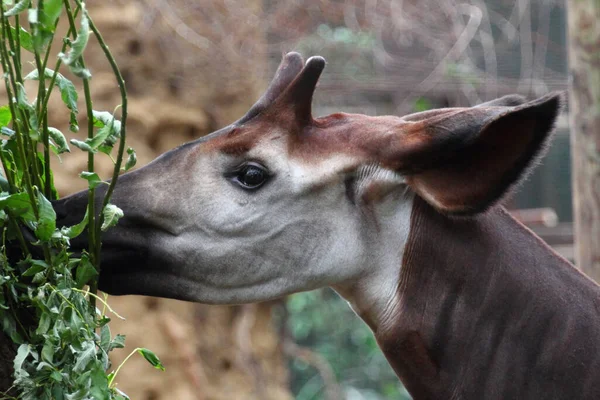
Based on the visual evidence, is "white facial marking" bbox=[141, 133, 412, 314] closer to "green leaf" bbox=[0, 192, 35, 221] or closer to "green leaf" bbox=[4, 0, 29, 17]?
"green leaf" bbox=[0, 192, 35, 221]

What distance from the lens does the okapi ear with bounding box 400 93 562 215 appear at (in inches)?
79.1

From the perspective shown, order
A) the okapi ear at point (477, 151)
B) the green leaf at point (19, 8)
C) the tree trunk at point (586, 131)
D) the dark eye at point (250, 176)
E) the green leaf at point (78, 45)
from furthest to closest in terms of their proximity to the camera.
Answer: the tree trunk at point (586, 131) < the dark eye at point (250, 176) < the okapi ear at point (477, 151) < the green leaf at point (19, 8) < the green leaf at point (78, 45)

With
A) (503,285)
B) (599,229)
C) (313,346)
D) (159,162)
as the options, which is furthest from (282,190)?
(313,346)

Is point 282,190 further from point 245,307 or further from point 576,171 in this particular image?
point 245,307

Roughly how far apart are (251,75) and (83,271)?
12.6 ft

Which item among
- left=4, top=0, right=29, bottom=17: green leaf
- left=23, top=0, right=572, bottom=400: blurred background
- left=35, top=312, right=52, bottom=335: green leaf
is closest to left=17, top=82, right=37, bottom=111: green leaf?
left=4, top=0, right=29, bottom=17: green leaf

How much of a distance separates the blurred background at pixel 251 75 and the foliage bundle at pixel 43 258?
11.4ft

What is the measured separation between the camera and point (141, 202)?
7.01 ft

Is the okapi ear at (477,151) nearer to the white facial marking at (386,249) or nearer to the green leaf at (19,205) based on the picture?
the white facial marking at (386,249)

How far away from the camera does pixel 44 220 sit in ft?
5.64

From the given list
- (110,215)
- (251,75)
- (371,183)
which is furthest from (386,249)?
(251,75)

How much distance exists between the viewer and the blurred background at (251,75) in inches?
211

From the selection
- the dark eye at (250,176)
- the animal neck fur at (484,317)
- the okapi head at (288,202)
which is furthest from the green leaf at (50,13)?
the animal neck fur at (484,317)

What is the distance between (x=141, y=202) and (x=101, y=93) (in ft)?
11.2
